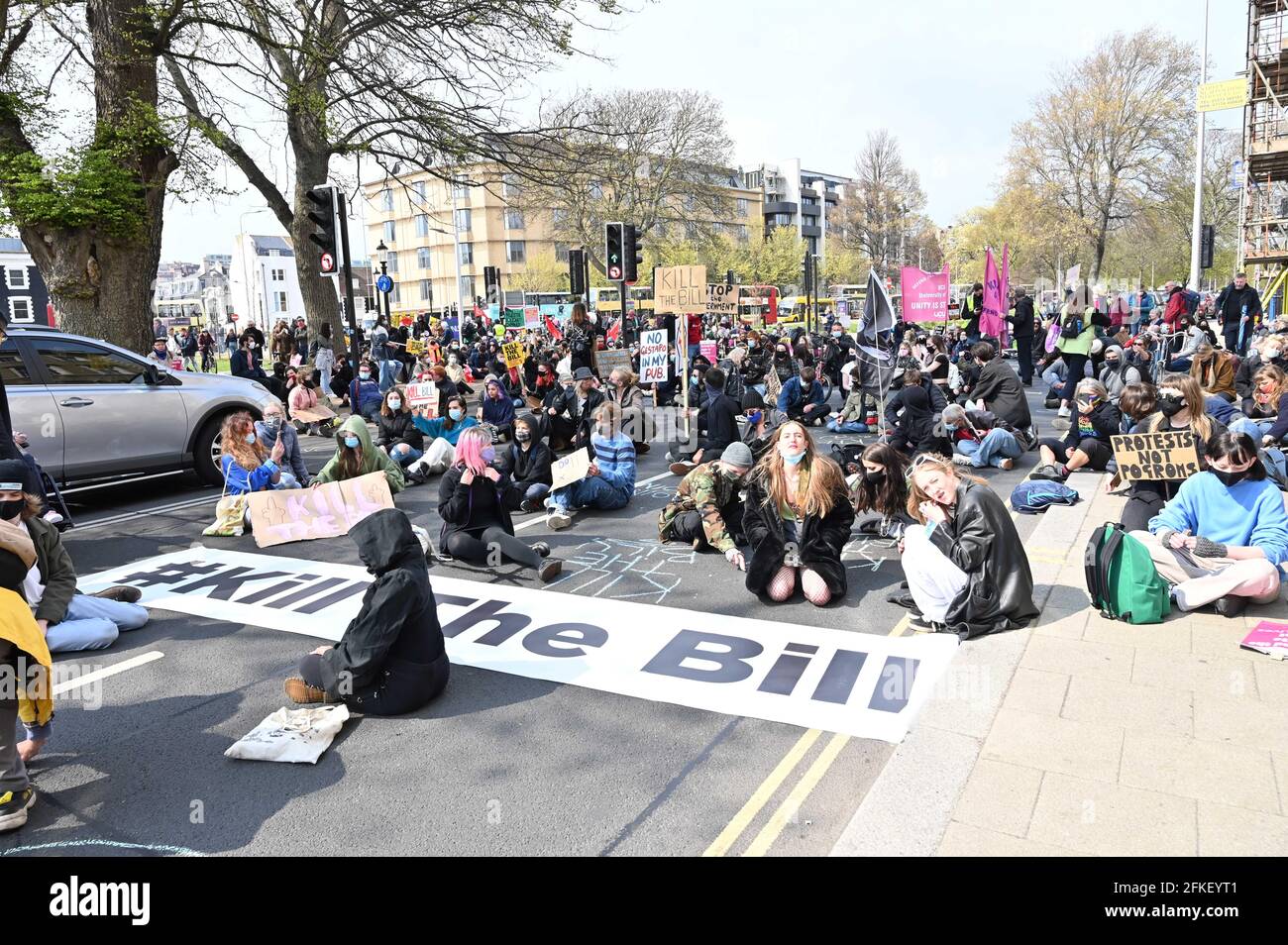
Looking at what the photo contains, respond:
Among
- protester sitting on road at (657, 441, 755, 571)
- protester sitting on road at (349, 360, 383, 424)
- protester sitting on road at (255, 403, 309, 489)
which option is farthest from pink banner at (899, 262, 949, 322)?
protester sitting on road at (255, 403, 309, 489)

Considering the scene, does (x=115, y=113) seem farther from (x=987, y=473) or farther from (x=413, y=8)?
(x=987, y=473)

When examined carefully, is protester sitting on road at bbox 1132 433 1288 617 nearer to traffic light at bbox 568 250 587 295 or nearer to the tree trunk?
the tree trunk

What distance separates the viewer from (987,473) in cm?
1124

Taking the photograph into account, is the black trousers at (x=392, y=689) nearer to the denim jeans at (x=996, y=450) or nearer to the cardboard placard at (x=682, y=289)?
the denim jeans at (x=996, y=450)

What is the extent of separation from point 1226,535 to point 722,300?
12.6 metres

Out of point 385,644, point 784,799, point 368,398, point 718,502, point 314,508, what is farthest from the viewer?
point 368,398

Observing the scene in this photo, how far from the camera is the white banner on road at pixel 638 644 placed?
4875 millimetres

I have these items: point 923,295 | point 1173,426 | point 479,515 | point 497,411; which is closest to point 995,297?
point 923,295

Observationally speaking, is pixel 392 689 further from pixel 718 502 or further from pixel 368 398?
pixel 368 398

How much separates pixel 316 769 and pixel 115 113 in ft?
46.2

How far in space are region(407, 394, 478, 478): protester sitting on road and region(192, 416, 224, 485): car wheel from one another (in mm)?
2369

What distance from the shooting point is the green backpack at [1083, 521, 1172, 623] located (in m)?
5.54

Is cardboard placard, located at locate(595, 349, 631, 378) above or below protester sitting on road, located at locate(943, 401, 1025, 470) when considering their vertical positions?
above

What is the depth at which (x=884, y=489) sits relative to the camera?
295 inches
